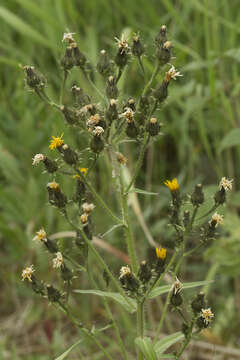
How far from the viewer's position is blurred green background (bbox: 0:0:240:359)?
435cm

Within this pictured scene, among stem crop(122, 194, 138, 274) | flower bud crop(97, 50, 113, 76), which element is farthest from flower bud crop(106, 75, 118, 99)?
stem crop(122, 194, 138, 274)

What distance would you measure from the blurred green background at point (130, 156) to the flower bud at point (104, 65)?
1288mm

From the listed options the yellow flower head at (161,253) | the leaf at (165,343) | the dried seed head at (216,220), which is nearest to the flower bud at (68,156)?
the yellow flower head at (161,253)

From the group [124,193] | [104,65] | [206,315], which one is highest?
[104,65]

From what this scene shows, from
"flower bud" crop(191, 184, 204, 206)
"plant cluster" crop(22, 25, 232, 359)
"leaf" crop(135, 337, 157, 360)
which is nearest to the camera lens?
"leaf" crop(135, 337, 157, 360)

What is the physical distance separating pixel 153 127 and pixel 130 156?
2.40 m

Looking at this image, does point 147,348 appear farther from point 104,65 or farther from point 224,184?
point 104,65

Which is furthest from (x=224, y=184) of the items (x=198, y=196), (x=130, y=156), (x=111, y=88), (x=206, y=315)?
(x=130, y=156)

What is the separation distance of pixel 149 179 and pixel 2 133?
163 centimetres

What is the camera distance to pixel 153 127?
8.63 feet

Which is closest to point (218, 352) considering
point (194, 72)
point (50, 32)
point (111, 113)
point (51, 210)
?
point (51, 210)

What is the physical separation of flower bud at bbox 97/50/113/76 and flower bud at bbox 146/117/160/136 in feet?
1.72

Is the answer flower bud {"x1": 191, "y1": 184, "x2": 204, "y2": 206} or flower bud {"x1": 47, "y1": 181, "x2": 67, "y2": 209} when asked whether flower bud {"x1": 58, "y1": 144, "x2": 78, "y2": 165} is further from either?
flower bud {"x1": 191, "y1": 184, "x2": 204, "y2": 206}

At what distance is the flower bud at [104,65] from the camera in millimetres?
2912
